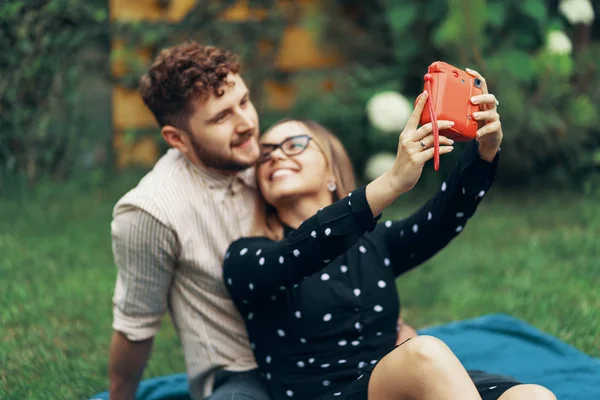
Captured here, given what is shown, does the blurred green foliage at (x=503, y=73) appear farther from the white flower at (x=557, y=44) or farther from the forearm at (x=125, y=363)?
the forearm at (x=125, y=363)

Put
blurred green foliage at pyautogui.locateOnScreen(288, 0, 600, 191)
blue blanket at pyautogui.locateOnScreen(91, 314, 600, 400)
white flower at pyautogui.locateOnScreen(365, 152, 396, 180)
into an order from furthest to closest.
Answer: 1. white flower at pyautogui.locateOnScreen(365, 152, 396, 180)
2. blurred green foliage at pyautogui.locateOnScreen(288, 0, 600, 191)
3. blue blanket at pyautogui.locateOnScreen(91, 314, 600, 400)

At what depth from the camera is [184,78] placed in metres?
2.15

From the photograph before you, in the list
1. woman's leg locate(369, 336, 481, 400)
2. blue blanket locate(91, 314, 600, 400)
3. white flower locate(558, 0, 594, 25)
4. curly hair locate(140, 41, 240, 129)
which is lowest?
blue blanket locate(91, 314, 600, 400)

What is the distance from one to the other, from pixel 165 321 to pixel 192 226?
1.31 metres

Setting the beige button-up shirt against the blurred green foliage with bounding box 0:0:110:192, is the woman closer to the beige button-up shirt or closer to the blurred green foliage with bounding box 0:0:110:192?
the beige button-up shirt

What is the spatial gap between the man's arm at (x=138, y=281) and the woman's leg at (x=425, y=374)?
665mm

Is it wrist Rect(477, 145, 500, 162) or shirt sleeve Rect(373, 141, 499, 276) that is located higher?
wrist Rect(477, 145, 500, 162)

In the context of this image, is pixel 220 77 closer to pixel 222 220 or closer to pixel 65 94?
pixel 222 220

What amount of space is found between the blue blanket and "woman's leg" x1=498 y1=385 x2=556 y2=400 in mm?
668

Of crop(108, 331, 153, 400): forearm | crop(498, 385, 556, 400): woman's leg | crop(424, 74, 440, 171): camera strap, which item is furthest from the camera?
crop(108, 331, 153, 400): forearm

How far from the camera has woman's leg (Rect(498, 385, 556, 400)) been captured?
1861 millimetres

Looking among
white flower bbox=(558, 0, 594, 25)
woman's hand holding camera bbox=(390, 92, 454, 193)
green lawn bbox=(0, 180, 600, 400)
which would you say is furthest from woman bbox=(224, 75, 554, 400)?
white flower bbox=(558, 0, 594, 25)

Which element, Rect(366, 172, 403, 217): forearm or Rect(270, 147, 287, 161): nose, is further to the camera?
Rect(270, 147, 287, 161): nose

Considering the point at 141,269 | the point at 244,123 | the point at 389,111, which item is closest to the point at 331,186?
the point at 244,123
